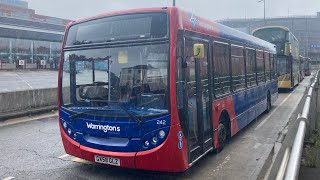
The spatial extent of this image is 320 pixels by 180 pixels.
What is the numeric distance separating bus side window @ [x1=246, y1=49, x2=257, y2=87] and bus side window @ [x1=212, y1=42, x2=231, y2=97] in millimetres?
2103

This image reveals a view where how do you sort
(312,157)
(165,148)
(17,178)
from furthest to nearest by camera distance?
Answer: 1. (17,178)
2. (165,148)
3. (312,157)

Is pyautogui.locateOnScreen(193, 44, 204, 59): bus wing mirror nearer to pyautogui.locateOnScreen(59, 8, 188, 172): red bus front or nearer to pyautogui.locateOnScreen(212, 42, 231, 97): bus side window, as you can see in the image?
pyautogui.locateOnScreen(59, 8, 188, 172): red bus front

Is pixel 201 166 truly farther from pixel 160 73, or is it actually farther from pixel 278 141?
pixel 278 141

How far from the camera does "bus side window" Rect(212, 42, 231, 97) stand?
7199 mm

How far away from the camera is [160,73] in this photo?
17.8 ft

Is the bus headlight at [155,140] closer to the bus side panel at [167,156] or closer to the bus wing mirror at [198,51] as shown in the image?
the bus side panel at [167,156]

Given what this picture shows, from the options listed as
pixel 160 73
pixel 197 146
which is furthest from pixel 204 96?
pixel 160 73

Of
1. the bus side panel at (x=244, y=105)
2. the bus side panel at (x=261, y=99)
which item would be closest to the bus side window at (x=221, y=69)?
the bus side panel at (x=244, y=105)

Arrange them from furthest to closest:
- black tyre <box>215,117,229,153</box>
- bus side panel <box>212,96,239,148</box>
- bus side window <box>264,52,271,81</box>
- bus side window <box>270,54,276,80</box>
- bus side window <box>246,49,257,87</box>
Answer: bus side window <box>270,54,276,80</box> → bus side window <box>264,52,271,81</box> → bus side window <box>246,49,257,87</box> → black tyre <box>215,117,229,153</box> → bus side panel <box>212,96,239,148</box>

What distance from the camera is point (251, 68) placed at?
410 inches

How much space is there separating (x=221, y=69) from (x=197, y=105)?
176 cm

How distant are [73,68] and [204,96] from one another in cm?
246

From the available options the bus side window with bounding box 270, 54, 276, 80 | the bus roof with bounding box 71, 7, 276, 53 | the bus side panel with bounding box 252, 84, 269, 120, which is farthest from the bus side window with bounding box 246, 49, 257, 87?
the bus side window with bounding box 270, 54, 276, 80

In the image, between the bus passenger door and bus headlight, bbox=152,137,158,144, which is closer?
bus headlight, bbox=152,137,158,144
